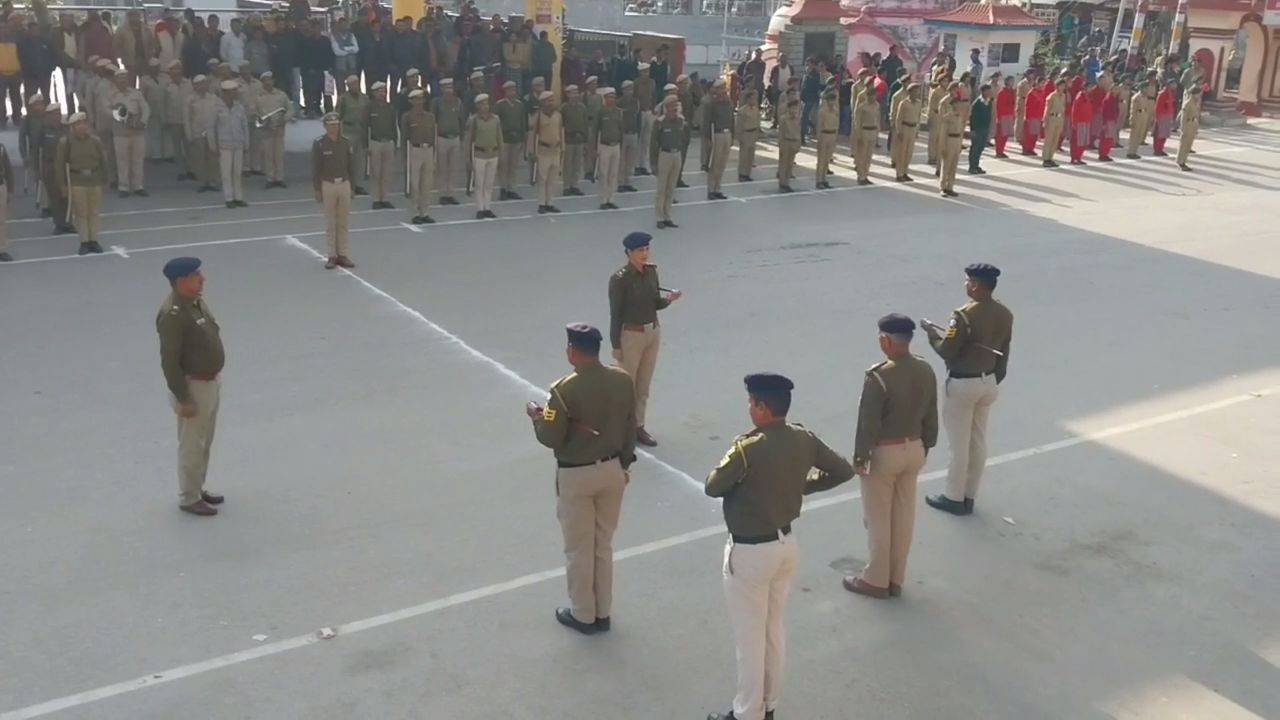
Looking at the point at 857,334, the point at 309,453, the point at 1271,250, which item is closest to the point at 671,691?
the point at 309,453

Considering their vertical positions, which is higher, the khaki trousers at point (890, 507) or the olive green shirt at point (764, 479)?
the olive green shirt at point (764, 479)

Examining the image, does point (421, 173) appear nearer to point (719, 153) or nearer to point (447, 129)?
point (447, 129)

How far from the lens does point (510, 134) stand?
59.1 feet

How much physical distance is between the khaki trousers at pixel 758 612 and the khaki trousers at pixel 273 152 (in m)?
14.5

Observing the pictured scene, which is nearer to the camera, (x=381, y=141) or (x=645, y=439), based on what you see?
(x=645, y=439)

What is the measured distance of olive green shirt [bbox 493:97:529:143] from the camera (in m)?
18.0

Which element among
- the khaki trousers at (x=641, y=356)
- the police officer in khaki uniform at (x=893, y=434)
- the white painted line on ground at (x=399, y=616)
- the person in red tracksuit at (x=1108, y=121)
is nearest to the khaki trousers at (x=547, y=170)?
the khaki trousers at (x=641, y=356)

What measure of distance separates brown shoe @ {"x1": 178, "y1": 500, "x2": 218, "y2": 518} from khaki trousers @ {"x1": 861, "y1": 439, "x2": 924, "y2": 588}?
13.9 ft

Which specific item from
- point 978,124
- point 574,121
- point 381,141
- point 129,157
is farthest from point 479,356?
point 978,124

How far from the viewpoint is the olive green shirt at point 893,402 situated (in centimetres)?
698

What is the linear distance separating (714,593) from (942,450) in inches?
130

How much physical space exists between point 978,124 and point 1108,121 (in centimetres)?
502

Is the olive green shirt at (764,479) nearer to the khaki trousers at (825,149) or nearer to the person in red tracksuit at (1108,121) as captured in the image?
the khaki trousers at (825,149)

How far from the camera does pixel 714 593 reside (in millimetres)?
7359
